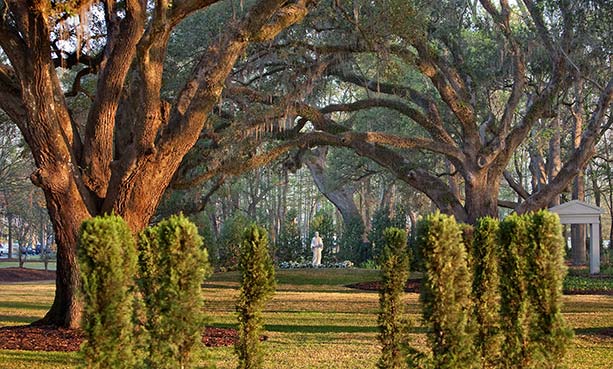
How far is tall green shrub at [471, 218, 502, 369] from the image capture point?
6.56 metres

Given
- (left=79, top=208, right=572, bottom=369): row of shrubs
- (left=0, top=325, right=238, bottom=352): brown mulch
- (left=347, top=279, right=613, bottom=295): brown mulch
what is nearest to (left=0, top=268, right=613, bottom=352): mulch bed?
(left=0, top=325, right=238, bottom=352): brown mulch

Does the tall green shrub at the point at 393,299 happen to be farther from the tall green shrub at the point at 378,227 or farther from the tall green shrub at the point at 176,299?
the tall green shrub at the point at 378,227

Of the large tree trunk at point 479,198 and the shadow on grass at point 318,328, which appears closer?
the shadow on grass at point 318,328

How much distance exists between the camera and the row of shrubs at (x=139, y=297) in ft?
18.4

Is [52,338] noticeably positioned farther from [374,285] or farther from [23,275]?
[23,275]

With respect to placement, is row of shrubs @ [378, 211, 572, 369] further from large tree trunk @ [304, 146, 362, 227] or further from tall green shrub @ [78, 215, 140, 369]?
large tree trunk @ [304, 146, 362, 227]

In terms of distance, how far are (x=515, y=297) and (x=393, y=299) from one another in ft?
3.63

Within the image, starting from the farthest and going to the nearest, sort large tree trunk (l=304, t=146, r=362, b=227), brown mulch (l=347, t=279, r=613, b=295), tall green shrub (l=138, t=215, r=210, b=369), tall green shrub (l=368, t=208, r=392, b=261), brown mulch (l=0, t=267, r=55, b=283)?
large tree trunk (l=304, t=146, r=362, b=227), tall green shrub (l=368, t=208, r=392, b=261), brown mulch (l=0, t=267, r=55, b=283), brown mulch (l=347, t=279, r=613, b=295), tall green shrub (l=138, t=215, r=210, b=369)

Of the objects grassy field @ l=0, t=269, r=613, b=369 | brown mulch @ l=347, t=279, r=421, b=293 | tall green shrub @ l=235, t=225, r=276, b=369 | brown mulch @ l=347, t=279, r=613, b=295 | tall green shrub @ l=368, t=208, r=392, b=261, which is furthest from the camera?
tall green shrub @ l=368, t=208, r=392, b=261

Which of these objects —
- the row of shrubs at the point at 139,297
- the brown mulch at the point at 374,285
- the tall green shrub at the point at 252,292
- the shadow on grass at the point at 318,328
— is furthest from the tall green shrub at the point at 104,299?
the brown mulch at the point at 374,285

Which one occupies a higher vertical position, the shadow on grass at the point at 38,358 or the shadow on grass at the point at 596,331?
the shadow on grass at the point at 596,331

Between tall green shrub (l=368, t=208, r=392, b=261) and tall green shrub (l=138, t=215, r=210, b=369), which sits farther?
tall green shrub (l=368, t=208, r=392, b=261)

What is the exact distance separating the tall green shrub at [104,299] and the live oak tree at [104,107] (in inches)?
223

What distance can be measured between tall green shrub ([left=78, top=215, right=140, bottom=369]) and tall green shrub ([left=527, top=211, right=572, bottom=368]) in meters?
3.04
